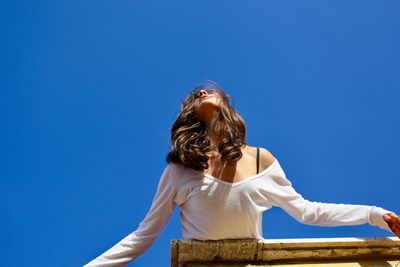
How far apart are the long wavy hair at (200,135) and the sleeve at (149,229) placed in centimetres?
11

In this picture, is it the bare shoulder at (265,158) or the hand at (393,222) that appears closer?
the hand at (393,222)

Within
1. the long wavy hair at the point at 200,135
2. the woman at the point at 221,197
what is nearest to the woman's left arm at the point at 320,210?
the woman at the point at 221,197

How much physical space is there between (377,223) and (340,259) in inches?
9.7

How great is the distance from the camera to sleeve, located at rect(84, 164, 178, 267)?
5.82ft

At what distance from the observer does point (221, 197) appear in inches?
69.3

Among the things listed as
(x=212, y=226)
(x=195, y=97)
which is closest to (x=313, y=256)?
(x=212, y=226)

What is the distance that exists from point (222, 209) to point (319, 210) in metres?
0.47

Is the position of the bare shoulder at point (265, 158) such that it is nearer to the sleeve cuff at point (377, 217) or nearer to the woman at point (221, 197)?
the woman at point (221, 197)

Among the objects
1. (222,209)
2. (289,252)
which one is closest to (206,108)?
(222,209)

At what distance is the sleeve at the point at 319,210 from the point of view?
72.8 inches

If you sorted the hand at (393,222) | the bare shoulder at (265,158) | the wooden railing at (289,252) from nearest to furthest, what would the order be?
the wooden railing at (289,252) < the hand at (393,222) < the bare shoulder at (265,158)

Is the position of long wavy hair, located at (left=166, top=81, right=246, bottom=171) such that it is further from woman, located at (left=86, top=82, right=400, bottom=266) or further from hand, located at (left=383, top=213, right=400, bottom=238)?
hand, located at (left=383, top=213, right=400, bottom=238)

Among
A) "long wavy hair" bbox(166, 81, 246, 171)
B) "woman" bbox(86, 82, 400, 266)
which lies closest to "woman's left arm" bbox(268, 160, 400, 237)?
"woman" bbox(86, 82, 400, 266)

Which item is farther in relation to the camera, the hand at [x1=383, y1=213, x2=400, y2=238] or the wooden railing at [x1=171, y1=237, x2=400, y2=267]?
the hand at [x1=383, y1=213, x2=400, y2=238]
